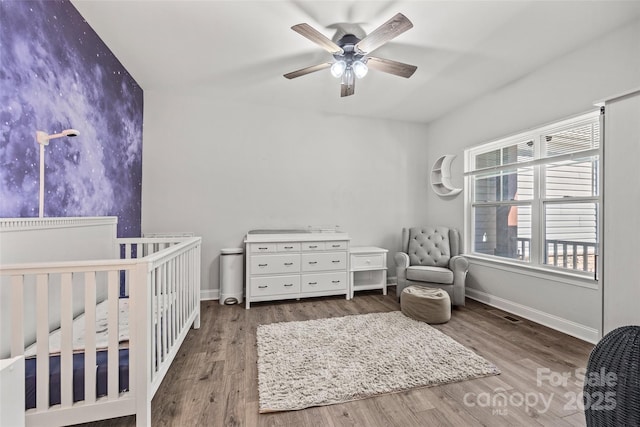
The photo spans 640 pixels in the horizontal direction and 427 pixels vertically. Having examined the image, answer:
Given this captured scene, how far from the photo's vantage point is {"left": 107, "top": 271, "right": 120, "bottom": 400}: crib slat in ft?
4.10

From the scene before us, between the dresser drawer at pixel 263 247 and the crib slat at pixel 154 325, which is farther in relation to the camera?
the dresser drawer at pixel 263 247

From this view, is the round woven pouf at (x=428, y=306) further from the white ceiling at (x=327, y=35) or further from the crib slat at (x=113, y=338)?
the crib slat at (x=113, y=338)

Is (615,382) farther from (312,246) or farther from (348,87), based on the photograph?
(312,246)

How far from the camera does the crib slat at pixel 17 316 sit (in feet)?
3.82

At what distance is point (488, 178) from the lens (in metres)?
Answer: 3.45

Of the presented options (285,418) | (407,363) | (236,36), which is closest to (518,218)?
(407,363)

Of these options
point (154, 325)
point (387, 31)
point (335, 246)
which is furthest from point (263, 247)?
point (387, 31)

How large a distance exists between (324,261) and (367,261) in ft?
2.09

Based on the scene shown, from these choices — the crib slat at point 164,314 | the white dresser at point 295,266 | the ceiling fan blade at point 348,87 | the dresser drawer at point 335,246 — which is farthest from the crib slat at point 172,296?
the ceiling fan blade at point 348,87

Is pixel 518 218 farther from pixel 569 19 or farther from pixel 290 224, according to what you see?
pixel 290 224

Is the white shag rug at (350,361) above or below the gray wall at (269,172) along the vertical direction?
below

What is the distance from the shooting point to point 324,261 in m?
3.37

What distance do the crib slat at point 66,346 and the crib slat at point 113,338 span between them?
143 mm

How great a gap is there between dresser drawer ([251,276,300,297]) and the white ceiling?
2.22 meters
